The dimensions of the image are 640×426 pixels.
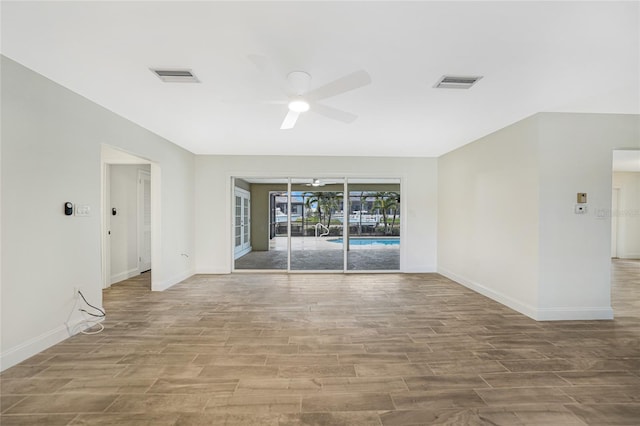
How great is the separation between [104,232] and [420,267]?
6198 mm

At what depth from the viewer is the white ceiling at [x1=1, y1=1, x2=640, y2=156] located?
169cm

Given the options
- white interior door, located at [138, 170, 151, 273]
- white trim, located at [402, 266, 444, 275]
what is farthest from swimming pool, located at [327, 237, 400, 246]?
white interior door, located at [138, 170, 151, 273]

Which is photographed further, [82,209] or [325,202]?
[325,202]

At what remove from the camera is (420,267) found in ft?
19.3

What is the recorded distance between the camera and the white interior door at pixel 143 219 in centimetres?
560

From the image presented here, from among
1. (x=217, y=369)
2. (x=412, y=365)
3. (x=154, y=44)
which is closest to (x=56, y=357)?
(x=217, y=369)

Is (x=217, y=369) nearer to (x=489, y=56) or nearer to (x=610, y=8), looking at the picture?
(x=489, y=56)

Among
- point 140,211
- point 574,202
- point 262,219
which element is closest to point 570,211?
point 574,202

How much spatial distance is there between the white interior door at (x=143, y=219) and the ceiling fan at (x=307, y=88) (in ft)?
14.1

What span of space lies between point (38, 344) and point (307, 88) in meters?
3.50

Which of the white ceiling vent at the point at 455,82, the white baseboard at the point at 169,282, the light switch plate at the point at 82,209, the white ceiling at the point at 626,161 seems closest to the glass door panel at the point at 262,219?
the white baseboard at the point at 169,282

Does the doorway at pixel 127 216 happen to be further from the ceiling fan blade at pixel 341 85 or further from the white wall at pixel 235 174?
the ceiling fan blade at pixel 341 85

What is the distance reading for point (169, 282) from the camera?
4.74 m

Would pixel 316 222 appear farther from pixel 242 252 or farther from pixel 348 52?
pixel 348 52
